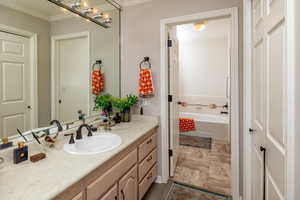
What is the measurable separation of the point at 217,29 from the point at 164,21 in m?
2.07

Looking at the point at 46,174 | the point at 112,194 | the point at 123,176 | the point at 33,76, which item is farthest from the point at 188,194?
the point at 33,76

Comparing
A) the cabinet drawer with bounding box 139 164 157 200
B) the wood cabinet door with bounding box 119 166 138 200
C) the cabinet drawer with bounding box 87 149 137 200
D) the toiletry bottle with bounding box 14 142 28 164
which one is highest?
the toiletry bottle with bounding box 14 142 28 164

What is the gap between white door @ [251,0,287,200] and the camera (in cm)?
80

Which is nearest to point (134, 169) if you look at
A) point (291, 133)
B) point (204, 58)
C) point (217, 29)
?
point (291, 133)

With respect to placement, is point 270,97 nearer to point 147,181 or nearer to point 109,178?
point 109,178

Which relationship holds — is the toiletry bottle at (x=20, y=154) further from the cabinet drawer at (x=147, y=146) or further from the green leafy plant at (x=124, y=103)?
the green leafy plant at (x=124, y=103)

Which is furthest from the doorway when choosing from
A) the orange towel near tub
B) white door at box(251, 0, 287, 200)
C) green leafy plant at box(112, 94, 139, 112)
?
white door at box(251, 0, 287, 200)

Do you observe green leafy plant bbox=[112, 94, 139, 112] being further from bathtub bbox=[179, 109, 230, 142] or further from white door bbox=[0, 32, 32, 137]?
bathtub bbox=[179, 109, 230, 142]

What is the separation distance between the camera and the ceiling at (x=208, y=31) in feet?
10.6

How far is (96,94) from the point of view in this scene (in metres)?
2.11

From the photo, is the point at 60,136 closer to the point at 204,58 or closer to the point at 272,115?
the point at 272,115

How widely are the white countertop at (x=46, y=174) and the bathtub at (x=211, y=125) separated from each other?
3.04m

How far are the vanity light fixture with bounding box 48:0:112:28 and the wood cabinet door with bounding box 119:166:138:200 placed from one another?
67.5 inches

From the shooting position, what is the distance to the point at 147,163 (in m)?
1.85
